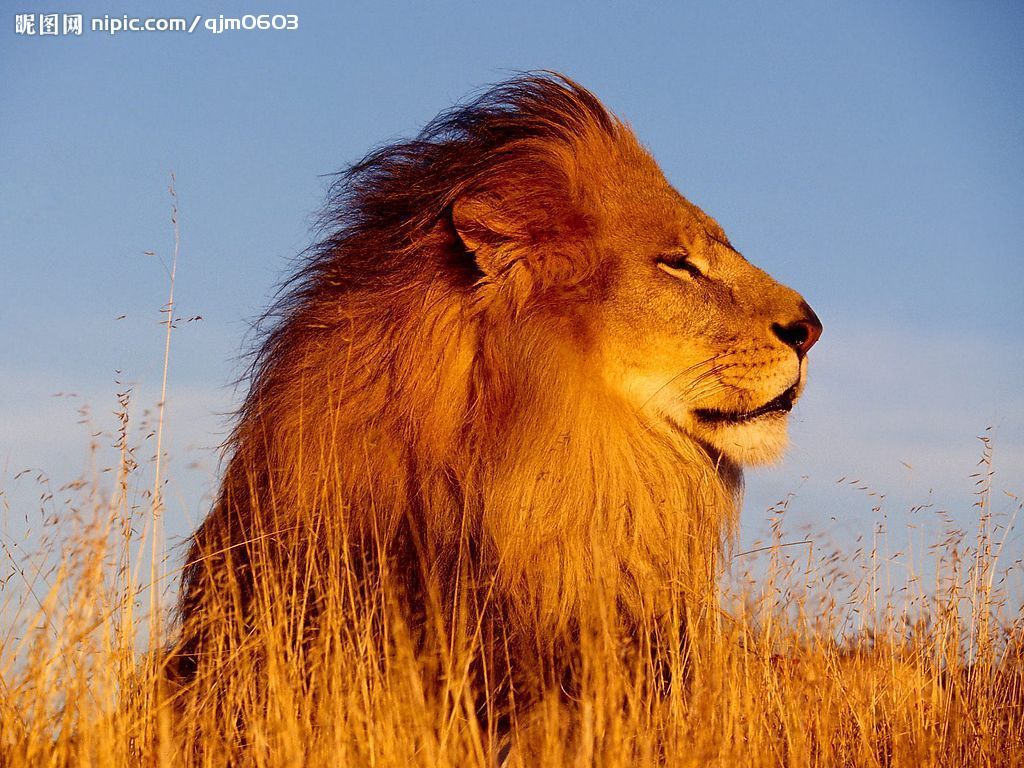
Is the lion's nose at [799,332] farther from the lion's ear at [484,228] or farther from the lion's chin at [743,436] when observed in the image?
the lion's ear at [484,228]

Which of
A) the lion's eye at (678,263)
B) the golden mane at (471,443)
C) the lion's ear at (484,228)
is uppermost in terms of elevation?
the lion's ear at (484,228)

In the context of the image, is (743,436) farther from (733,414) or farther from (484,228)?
(484,228)

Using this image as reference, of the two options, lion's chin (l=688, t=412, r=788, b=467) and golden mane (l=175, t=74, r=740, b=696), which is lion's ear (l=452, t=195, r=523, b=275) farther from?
lion's chin (l=688, t=412, r=788, b=467)

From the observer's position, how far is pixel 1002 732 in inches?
182

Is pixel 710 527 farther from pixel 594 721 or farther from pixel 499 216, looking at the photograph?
pixel 499 216

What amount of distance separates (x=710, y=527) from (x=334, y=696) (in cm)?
148

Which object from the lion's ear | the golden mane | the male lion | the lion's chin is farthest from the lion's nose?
the lion's ear

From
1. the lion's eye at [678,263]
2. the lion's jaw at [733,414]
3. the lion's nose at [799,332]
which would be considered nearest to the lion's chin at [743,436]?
the lion's jaw at [733,414]

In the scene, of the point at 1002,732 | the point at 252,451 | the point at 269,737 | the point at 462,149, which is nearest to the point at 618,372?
the point at 462,149

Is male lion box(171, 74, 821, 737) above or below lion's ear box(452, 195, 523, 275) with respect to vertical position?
below

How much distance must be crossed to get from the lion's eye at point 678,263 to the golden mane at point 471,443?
0.26 m

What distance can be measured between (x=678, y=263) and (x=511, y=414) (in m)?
0.79

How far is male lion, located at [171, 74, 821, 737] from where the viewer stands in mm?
3912

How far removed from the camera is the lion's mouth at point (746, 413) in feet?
13.7
